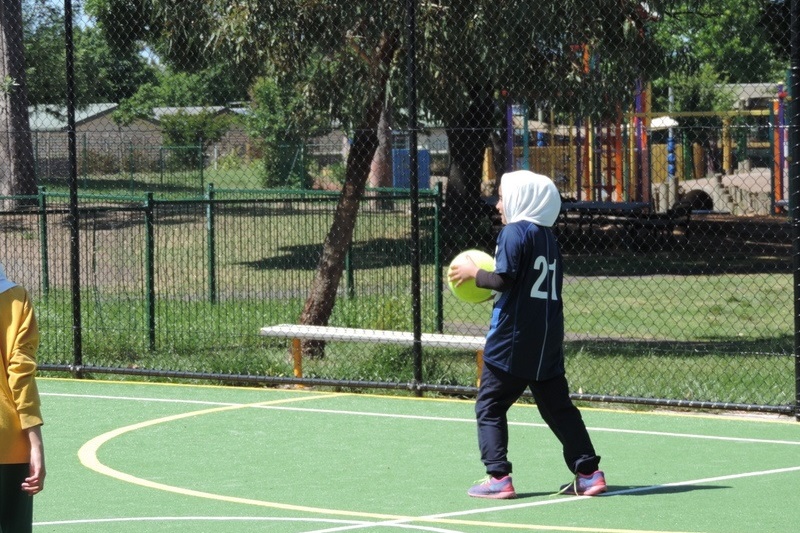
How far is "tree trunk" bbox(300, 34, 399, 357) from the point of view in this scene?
13.0 meters

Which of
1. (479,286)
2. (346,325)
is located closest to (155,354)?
(346,325)

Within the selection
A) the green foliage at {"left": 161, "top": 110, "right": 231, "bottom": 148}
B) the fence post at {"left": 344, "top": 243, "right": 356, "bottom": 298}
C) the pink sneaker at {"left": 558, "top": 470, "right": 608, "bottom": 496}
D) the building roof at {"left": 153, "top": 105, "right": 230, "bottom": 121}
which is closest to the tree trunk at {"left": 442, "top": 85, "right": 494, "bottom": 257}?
the fence post at {"left": 344, "top": 243, "right": 356, "bottom": 298}

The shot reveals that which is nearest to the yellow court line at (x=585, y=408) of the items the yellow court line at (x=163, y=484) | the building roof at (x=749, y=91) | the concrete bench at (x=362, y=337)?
the concrete bench at (x=362, y=337)

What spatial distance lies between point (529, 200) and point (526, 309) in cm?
60

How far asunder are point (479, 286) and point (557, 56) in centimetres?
1237

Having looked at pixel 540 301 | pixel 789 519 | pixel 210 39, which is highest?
pixel 210 39

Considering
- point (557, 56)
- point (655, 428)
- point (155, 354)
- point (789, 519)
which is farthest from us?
point (557, 56)

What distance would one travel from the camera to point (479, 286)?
7328mm

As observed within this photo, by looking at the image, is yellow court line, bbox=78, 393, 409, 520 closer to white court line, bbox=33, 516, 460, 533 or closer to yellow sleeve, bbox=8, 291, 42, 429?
white court line, bbox=33, 516, 460, 533

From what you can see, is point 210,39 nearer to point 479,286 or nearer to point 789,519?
point 479,286

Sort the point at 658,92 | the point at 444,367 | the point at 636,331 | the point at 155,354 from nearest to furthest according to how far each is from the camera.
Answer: the point at 444,367, the point at 155,354, the point at 636,331, the point at 658,92

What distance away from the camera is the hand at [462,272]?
7.44 m

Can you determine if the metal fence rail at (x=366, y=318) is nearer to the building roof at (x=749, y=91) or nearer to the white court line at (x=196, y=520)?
the white court line at (x=196, y=520)

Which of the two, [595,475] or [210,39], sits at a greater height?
[210,39]
